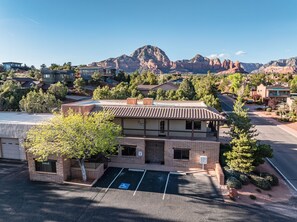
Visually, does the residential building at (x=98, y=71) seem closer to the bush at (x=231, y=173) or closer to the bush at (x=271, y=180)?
the bush at (x=231, y=173)

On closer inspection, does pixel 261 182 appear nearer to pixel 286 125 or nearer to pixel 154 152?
pixel 154 152

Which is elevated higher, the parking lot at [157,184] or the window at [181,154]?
the window at [181,154]

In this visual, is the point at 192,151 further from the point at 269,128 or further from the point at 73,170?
the point at 269,128

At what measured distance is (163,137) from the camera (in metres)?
22.0

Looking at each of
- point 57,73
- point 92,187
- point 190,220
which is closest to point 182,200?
point 190,220

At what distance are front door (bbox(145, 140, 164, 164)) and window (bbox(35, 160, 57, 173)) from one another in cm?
902

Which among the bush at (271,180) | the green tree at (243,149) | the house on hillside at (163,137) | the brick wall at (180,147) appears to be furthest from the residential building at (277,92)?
the brick wall at (180,147)

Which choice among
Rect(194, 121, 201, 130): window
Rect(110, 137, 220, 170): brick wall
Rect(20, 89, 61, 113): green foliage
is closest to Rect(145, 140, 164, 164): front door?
Rect(110, 137, 220, 170): brick wall

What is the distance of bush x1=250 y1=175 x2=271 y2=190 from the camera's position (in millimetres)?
17922

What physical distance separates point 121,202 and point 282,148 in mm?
24149

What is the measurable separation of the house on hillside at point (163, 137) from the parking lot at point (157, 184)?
3.74 feet

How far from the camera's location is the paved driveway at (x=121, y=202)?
46.1 ft

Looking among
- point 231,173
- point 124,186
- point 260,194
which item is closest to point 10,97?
point 124,186

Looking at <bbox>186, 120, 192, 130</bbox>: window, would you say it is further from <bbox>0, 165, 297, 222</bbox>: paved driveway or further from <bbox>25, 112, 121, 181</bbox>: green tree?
<bbox>25, 112, 121, 181</bbox>: green tree
